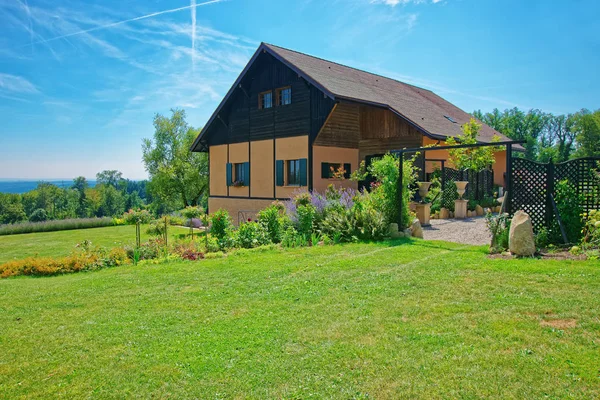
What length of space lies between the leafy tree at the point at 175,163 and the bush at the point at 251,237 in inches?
1050

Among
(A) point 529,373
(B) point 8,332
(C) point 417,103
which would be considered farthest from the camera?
(C) point 417,103

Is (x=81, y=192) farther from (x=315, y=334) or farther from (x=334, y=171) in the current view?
(x=315, y=334)

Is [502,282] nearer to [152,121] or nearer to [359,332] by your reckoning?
[359,332]

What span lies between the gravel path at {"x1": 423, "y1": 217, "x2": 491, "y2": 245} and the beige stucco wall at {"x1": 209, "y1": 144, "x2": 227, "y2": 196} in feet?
38.1

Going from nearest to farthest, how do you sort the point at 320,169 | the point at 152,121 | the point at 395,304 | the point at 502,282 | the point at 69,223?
the point at 395,304
the point at 502,282
the point at 320,169
the point at 69,223
the point at 152,121

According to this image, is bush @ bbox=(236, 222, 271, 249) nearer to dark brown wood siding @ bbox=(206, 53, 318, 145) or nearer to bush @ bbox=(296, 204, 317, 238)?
bush @ bbox=(296, 204, 317, 238)

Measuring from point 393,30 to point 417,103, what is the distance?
7.14 meters

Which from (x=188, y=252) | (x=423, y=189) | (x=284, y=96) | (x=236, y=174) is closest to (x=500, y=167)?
(x=423, y=189)

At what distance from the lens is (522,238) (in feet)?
23.4

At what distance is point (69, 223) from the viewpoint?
2638cm

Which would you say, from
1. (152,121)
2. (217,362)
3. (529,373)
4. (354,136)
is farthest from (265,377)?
(152,121)

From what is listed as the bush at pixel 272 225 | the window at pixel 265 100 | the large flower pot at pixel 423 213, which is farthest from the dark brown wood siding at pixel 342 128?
the bush at pixel 272 225

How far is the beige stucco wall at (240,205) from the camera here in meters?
19.0

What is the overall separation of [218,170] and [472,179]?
12.8m
